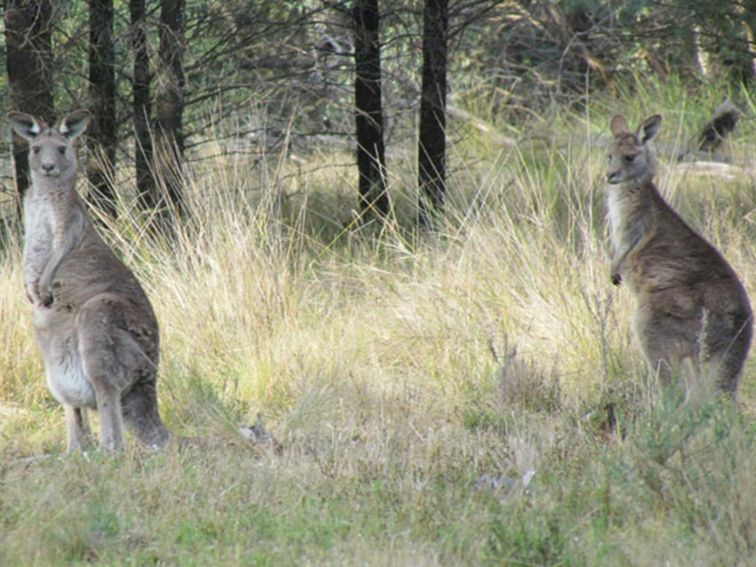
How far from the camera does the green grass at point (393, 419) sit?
461 cm

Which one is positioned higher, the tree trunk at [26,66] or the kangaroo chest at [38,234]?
the tree trunk at [26,66]

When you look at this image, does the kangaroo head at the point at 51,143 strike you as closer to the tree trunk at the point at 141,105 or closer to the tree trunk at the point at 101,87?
the tree trunk at the point at 141,105

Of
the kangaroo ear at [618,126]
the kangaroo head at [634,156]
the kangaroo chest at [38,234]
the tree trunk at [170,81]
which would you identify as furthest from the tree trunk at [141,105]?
the kangaroo head at [634,156]

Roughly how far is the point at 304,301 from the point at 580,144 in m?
5.99

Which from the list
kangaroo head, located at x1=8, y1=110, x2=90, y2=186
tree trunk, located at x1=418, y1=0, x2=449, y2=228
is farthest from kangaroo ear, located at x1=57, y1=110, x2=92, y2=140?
tree trunk, located at x1=418, y1=0, x2=449, y2=228

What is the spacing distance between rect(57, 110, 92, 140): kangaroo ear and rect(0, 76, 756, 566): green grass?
4.49 ft

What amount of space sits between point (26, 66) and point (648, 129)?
521cm

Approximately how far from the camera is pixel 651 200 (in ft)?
24.1

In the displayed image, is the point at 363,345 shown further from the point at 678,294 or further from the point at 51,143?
the point at 51,143

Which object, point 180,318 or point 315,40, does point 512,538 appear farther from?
point 315,40

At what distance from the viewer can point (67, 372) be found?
6012 mm

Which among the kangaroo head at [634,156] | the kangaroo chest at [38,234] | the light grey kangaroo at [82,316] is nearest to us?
the light grey kangaroo at [82,316]

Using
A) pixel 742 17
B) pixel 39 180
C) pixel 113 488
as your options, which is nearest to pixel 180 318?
pixel 39 180

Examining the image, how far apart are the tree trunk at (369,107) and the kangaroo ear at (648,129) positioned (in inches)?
160
